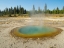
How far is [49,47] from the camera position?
24.0 ft

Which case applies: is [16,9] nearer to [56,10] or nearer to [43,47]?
[56,10]

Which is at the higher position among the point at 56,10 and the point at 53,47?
the point at 56,10

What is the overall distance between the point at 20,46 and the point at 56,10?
197 ft

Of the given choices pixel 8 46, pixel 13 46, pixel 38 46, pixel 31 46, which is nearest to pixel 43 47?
pixel 38 46

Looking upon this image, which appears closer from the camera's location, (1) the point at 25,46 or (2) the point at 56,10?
(1) the point at 25,46

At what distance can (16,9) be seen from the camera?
2581 inches

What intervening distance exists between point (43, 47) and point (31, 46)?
3.50ft

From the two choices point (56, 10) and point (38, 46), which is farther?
point (56, 10)

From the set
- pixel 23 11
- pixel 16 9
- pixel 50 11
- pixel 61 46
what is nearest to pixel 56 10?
pixel 50 11

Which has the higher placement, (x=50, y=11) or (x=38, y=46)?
(x=50, y=11)

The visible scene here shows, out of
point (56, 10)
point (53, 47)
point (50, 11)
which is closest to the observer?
point (53, 47)

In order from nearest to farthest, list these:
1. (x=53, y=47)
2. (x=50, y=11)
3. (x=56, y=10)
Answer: (x=53, y=47) → (x=56, y=10) → (x=50, y=11)

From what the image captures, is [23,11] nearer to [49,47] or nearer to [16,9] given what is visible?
[16,9]

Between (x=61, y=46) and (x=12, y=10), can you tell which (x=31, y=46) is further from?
(x=12, y=10)
